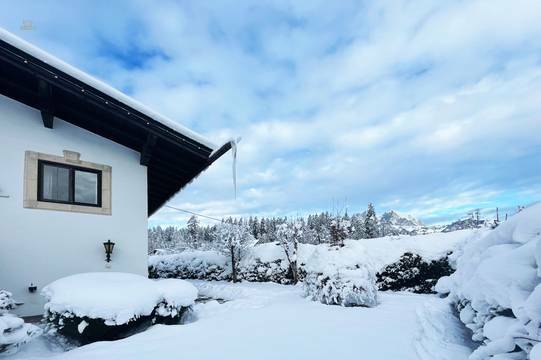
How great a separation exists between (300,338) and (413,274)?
6777mm

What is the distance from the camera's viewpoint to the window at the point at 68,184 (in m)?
6.89

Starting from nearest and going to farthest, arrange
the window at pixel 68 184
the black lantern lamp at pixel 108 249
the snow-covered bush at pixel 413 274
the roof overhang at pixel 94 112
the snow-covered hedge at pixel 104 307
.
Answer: the snow-covered hedge at pixel 104 307 < the roof overhang at pixel 94 112 < the window at pixel 68 184 < the black lantern lamp at pixel 108 249 < the snow-covered bush at pixel 413 274

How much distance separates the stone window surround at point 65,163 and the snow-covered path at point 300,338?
10.3 feet

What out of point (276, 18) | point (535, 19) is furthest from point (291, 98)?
point (535, 19)

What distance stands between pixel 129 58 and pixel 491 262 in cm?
1041

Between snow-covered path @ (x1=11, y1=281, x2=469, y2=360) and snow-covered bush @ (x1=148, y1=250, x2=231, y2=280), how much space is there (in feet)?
29.5

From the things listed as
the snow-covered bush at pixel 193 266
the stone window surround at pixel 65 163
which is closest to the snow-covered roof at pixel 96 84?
the stone window surround at pixel 65 163

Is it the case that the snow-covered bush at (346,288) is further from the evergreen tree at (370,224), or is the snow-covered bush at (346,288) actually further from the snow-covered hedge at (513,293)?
the evergreen tree at (370,224)

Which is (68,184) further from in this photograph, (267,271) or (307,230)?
(307,230)

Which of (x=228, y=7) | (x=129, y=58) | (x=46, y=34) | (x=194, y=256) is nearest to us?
(x=228, y=7)

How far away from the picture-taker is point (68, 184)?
723cm

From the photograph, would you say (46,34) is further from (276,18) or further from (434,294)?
(434,294)

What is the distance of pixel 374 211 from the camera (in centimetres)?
3419

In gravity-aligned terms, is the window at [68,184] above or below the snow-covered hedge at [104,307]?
above
